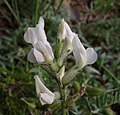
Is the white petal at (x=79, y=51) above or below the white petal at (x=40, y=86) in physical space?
above

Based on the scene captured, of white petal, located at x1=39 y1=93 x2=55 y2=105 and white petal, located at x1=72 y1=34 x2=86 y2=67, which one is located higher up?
white petal, located at x1=72 y1=34 x2=86 y2=67

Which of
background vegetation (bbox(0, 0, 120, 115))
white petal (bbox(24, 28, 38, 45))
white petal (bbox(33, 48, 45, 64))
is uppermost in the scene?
white petal (bbox(24, 28, 38, 45))

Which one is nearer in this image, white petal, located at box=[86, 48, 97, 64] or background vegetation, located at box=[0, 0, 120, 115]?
white petal, located at box=[86, 48, 97, 64]

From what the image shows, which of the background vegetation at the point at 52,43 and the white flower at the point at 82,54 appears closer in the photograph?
the white flower at the point at 82,54

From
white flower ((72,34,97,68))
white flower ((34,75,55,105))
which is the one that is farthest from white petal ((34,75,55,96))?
white flower ((72,34,97,68))

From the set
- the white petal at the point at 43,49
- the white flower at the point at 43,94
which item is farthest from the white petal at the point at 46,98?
the white petal at the point at 43,49

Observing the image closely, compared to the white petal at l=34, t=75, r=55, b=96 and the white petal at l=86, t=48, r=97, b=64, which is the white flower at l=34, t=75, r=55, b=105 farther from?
the white petal at l=86, t=48, r=97, b=64

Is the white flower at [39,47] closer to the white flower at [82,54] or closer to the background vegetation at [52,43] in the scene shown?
the white flower at [82,54]

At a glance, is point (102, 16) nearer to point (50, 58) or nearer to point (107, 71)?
point (107, 71)
